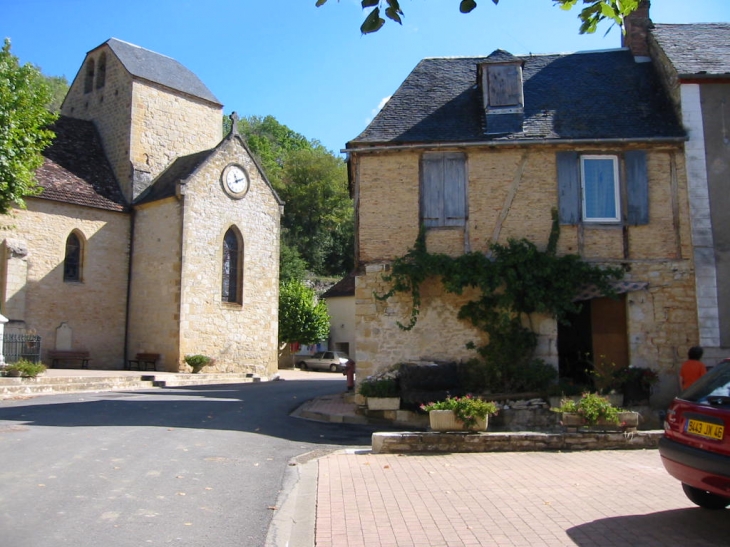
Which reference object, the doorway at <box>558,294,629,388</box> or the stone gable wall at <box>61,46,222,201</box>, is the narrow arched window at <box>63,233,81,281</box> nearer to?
the stone gable wall at <box>61,46,222,201</box>

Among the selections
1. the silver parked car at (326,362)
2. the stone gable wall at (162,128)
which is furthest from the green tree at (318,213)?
the stone gable wall at (162,128)

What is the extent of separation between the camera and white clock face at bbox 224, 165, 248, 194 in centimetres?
2517

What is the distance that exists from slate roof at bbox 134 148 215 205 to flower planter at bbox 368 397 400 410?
14.3m

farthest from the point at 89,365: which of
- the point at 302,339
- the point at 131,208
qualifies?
the point at 302,339

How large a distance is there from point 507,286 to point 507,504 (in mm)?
6796

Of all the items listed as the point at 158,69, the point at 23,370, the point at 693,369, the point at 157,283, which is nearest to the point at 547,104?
the point at 693,369

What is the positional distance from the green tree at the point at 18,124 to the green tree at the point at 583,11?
15426 millimetres

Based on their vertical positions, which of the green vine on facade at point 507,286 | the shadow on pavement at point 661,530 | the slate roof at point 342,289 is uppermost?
the slate roof at point 342,289

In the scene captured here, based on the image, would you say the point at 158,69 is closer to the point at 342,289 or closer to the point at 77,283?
the point at 77,283

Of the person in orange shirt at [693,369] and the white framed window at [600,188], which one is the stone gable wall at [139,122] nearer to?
the white framed window at [600,188]

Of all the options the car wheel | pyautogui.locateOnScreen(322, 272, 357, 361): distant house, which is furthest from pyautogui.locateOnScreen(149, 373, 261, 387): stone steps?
the car wheel

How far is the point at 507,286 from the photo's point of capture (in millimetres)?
12320

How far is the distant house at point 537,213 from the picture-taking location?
12648 millimetres

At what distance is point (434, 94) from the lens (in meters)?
14.6
